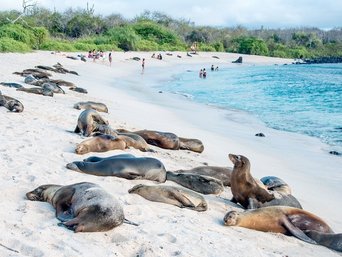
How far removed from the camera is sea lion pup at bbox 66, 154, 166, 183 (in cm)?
639

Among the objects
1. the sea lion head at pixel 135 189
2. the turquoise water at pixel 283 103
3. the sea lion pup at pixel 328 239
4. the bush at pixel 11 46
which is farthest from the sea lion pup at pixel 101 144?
the bush at pixel 11 46

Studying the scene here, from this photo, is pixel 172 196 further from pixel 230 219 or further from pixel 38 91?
pixel 38 91

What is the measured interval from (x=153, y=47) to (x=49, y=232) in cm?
5476

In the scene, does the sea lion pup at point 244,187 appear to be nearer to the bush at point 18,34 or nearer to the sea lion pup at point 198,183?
the sea lion pup at point 198,183

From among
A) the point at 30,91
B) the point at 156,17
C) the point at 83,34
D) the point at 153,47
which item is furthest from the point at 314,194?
the point at 156,17

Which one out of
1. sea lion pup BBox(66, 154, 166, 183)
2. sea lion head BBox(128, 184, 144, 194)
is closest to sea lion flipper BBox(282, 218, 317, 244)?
sea lion head BBox(128, 184, 144, 194)

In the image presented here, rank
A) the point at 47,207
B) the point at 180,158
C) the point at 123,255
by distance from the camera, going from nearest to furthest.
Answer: the point at 123,255
the point at 47,207
the point at 180,158

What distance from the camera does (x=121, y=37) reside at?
53.4 meters

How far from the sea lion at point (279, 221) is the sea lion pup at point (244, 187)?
1.95 ft

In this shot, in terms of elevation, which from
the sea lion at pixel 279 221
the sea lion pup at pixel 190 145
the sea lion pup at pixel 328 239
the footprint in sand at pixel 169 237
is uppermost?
the footprint in sand at pixel 169 237

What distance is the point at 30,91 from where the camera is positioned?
14.0 meters

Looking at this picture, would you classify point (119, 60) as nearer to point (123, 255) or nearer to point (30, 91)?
point (30, 91)

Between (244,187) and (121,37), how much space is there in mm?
48683

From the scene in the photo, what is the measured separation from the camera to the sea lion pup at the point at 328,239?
5133mm
